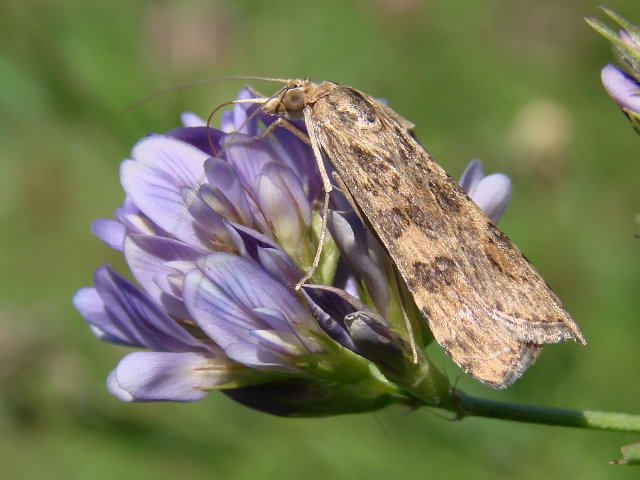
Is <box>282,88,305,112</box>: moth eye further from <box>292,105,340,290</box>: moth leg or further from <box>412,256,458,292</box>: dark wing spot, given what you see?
<box>412,256,458,292</box>: dark wing spot

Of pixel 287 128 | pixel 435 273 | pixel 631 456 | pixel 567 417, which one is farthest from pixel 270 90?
pixel 631 456

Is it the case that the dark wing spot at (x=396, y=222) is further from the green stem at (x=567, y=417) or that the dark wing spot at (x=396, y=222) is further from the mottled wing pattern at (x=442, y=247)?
the green stem at (x=567, y=417)

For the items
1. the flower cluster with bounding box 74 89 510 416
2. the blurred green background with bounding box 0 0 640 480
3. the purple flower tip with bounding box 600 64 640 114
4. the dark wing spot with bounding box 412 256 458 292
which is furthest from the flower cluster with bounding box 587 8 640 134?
the blurred green background with bounding box 0 0 640 480

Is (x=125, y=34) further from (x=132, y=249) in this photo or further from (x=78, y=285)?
(x=132, y=249)

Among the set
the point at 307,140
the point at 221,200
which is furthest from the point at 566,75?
the point at 221,200

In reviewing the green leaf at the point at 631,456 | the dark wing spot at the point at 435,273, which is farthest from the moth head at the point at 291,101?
the green leaf at the point at 631,456

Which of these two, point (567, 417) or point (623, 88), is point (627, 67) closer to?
point (623, 88)
